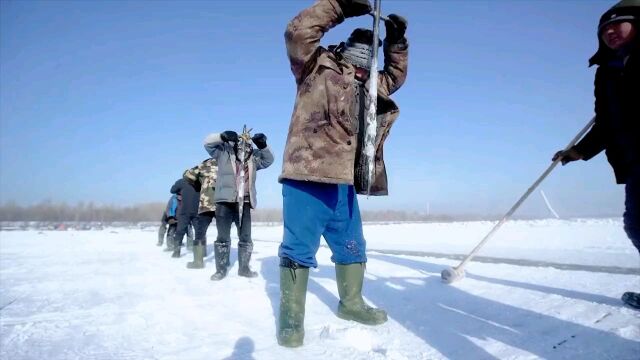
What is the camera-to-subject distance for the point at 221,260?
14.6 feet

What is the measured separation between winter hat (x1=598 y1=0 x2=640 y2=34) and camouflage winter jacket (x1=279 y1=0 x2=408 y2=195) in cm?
145

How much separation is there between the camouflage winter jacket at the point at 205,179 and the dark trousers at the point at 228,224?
2.23 feet

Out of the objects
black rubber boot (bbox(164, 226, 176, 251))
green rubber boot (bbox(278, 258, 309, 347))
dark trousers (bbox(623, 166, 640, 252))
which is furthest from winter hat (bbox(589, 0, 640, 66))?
black rubber boot (bbox(164, 226, 176, 251))

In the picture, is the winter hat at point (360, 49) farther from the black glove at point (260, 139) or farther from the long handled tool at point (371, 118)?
the black glove at point (260, 139)

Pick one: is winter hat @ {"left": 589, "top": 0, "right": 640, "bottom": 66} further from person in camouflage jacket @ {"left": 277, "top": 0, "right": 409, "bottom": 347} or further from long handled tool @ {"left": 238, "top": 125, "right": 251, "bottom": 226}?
long handled tool @ {"left": 238, "top": 125, "right": 251, "bottom": 226}

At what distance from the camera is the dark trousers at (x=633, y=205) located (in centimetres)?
191

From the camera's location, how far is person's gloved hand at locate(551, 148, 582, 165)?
8.30 ft

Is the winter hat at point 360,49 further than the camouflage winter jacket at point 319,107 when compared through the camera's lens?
Yes

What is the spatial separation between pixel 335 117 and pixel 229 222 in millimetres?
3156

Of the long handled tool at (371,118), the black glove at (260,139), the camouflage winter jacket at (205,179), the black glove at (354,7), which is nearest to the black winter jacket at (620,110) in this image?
the long handled tool at (371,118)

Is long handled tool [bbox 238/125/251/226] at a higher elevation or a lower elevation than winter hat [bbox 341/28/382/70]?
lower

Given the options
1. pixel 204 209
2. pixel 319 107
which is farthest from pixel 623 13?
pixel 204 209

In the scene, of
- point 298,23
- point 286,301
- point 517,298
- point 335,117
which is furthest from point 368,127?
point 517,298

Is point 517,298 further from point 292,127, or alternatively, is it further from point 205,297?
point 205,297
